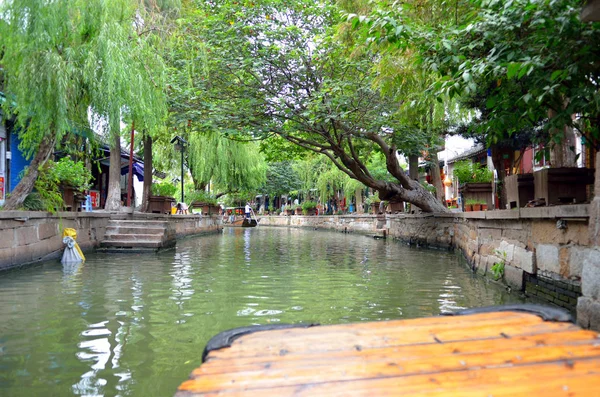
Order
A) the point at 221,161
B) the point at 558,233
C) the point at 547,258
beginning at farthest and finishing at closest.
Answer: the point at 221,161 < the point at 547,258 < the point at 558,233

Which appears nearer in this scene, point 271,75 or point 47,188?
point 47,188

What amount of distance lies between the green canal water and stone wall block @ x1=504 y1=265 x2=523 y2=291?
19cm

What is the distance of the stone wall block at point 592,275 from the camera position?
12.0ft

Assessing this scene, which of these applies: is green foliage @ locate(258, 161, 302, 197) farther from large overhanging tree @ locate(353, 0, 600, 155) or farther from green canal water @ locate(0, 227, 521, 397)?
large overhanging tree @ locate(353, 0, 600, 155)

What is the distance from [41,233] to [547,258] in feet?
27.9

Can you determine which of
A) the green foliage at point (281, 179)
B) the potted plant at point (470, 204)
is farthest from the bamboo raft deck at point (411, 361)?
the green foliage at point (281, 179)

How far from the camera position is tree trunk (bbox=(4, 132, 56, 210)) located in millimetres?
8328

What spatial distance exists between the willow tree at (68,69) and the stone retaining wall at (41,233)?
1.62ft

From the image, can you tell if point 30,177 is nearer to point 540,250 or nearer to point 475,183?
point 540,250

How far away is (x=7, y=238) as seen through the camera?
7.72m

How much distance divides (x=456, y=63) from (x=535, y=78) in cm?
84

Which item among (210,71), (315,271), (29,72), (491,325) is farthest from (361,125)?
(491,325)

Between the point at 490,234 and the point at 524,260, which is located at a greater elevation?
the point at 490,234

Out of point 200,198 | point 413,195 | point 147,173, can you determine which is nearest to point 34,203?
point 147,173
